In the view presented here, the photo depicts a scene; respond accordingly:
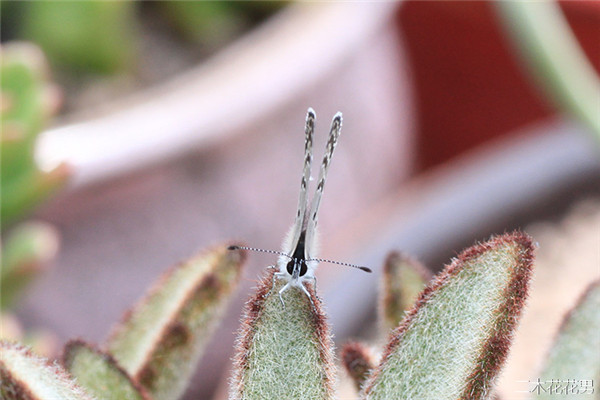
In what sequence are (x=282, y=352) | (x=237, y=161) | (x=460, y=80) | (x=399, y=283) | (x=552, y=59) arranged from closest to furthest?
(x=282, y=352)
(x=399, y=283)
(x=552, y=59)
(x=237, y=161)
(x=460, y=80)

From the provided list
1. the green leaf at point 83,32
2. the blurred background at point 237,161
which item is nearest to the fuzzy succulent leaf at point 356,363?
the blurred background at point 237,161

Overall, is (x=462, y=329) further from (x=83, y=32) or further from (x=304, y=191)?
(x=83, y=32)

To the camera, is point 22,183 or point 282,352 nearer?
point 282,352

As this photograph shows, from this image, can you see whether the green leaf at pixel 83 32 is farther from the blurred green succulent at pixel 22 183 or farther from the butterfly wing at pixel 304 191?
the butterfly wing at pixel 304 191

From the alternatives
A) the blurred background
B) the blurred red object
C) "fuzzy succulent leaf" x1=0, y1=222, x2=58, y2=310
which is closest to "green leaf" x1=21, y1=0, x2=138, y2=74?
the blurred background

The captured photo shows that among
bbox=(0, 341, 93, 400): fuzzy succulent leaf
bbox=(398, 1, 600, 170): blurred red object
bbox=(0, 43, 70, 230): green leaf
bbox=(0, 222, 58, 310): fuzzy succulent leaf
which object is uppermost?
bbox=(398, 1, 600, 170): blurred red object

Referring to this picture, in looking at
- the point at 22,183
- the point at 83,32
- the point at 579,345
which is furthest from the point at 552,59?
the point at 83,32

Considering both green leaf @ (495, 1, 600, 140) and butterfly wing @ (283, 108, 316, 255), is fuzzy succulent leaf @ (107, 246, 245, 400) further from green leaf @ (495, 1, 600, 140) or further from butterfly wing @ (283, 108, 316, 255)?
green leaf @ (495, 1, 600, 140)
